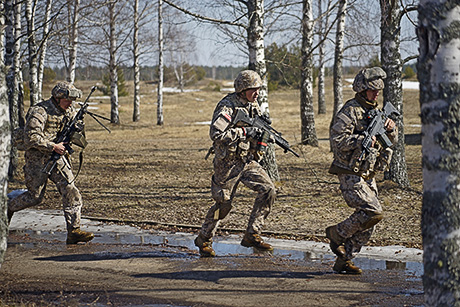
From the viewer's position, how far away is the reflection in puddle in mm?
6906

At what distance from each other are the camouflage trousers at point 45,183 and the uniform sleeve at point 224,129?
216 centimetres

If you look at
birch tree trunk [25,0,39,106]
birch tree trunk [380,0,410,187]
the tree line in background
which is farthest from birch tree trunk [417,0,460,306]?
birch tree trunk [25,0,39,106]

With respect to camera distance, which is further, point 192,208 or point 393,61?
point 393,61

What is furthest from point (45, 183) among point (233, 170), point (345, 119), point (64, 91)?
point (345, 119)

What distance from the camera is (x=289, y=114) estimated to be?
3744cm

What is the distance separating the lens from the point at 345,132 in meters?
6.34

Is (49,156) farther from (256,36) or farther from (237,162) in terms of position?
(256,36)

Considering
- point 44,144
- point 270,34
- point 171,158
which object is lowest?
point 171,158

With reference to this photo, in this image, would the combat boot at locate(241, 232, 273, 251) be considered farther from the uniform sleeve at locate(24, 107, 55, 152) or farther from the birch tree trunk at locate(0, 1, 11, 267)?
the birch tree trunk at locate(0, 1, 11, 267)

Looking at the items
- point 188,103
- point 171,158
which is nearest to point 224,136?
point 171,158

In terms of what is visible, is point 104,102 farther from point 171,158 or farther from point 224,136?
point 224,136

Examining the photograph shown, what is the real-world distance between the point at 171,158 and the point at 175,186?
520 cm

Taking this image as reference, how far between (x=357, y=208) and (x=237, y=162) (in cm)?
156

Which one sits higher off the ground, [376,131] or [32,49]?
[32,49]
